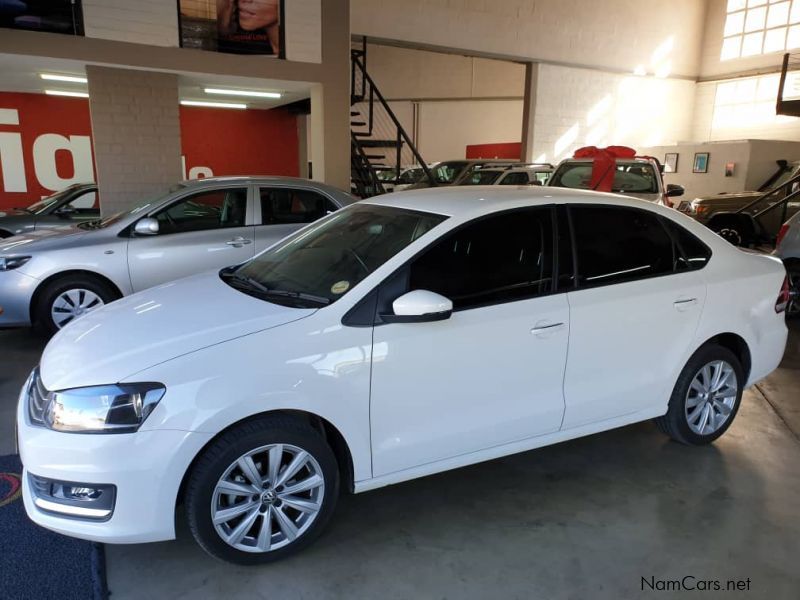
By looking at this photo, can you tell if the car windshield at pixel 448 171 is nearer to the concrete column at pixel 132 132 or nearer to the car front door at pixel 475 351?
the concrete column at pixel 132 132

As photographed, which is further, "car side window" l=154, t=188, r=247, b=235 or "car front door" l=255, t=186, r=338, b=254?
"car front door" l=255, t=186, r=338, b=254

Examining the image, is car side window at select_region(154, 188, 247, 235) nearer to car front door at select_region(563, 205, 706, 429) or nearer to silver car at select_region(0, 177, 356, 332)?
silver car at select_region(0, 177, 356, 332)

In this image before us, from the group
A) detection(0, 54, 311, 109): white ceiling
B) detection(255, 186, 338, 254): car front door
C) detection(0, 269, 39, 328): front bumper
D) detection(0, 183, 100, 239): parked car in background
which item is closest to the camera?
detection(0, 269, 39, 328): front bumper

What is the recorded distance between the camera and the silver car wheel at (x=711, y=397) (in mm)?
3740

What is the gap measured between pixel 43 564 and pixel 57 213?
7.81m

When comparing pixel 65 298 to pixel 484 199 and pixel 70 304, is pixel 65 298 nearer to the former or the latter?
pixel 70 304

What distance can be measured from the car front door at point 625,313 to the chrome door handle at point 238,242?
361cm

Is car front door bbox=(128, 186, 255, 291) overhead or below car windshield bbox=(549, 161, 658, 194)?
below

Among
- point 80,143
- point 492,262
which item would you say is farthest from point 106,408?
point 80,143

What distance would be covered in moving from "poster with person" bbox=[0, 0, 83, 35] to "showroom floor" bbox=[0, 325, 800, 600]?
591 cm

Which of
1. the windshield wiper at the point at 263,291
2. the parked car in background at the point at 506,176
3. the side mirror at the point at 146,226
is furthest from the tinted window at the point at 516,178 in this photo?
the windshield wiper at the point at 263,291

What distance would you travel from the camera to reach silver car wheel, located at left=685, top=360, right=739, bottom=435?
147 inches

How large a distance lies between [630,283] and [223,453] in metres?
2.29

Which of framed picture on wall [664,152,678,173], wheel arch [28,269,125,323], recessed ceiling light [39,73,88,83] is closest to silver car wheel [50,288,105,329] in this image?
wheel arch [28,269,125,323]
